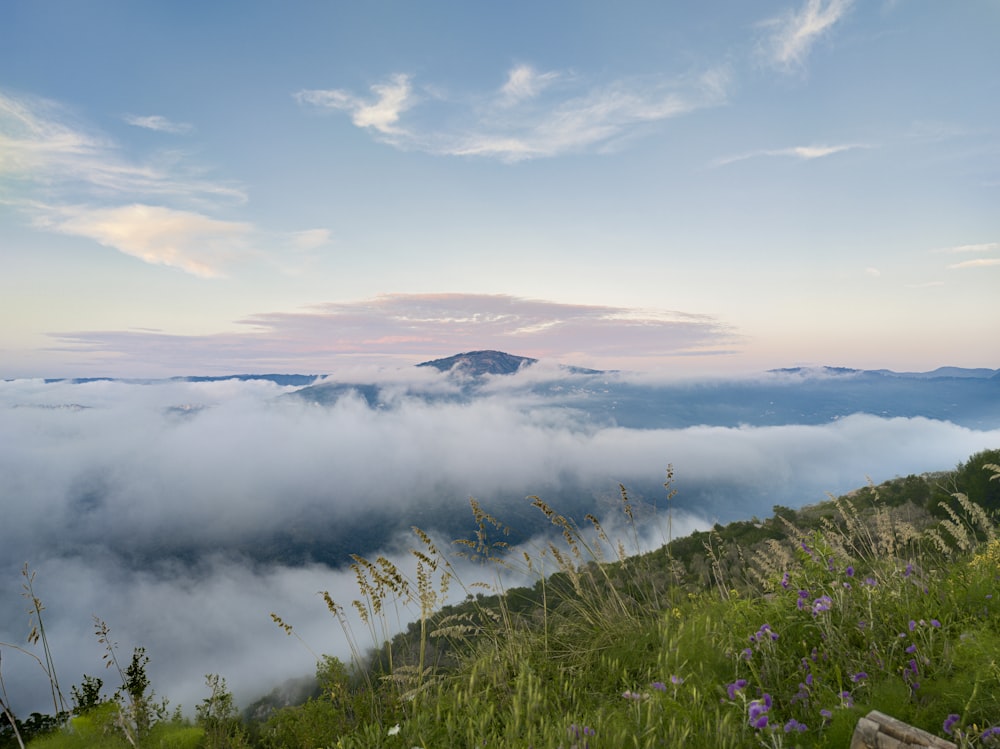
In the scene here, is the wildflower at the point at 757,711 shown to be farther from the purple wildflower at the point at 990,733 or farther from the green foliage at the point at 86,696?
Answer: the green foliage at the point at 86,696

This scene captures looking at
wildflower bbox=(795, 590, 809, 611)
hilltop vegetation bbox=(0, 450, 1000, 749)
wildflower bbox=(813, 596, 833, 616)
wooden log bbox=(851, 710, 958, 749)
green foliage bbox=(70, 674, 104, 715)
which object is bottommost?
green foliage bbox=(70, 674, 104, 715)

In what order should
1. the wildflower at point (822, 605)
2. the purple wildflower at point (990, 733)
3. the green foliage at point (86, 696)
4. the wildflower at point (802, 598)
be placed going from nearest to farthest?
the purple wildflower at point (990, 733) → the wildflower at point (822, 605) → the wildflower at point (802, 598) → the green foliage at point (86, 696)

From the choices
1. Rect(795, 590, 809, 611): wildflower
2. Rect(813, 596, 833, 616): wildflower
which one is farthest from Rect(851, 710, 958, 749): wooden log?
Rect(795, 590, 809, 611): wildflower

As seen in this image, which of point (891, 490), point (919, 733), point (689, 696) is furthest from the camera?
point (891, 490)

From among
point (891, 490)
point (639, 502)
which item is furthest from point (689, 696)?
point (891, 490)

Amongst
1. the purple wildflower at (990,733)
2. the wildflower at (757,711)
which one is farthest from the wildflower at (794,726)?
the purple wildflower at (990,733)

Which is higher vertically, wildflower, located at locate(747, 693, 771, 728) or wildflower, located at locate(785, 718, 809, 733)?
wildflower, located at locate(747, 693, 771, 728)

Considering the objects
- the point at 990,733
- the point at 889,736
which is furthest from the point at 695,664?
the point at 990,733

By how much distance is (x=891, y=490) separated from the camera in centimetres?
3312

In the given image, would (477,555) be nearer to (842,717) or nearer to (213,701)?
(842,717)

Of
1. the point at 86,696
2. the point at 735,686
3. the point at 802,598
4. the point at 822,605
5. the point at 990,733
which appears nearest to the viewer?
the point at 990,733

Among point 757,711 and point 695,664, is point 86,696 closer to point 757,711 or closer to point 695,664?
point 695,664

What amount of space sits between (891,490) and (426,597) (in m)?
38.4

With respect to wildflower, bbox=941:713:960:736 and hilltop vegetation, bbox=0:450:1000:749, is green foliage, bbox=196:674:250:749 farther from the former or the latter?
wildflower, bbox=941:713:960:736
